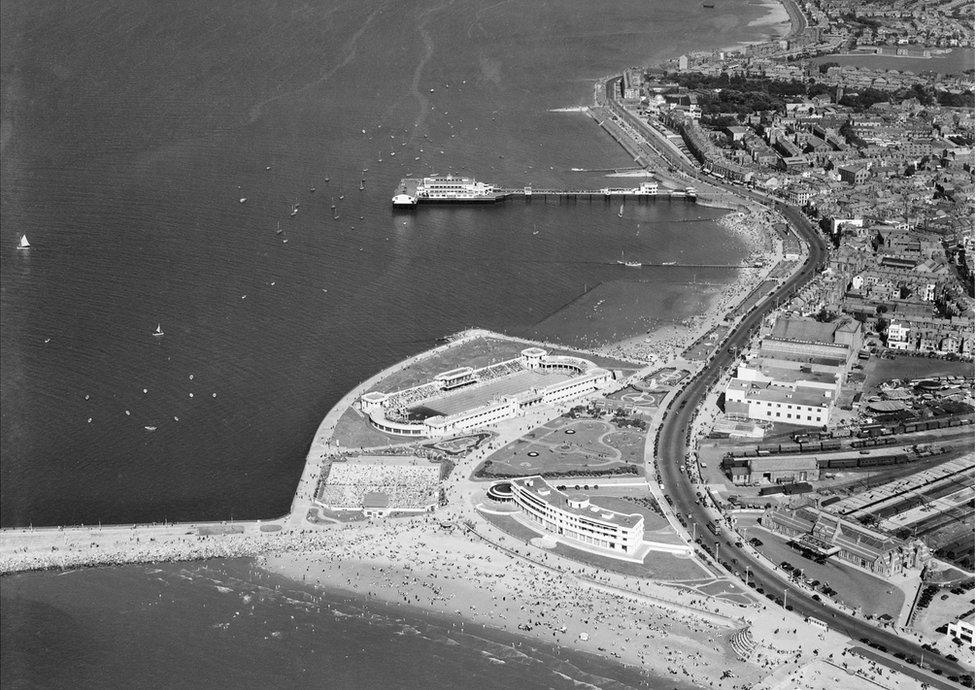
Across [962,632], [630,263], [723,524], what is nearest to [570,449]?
[723,524]

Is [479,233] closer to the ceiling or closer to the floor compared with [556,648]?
closer to the ceiling

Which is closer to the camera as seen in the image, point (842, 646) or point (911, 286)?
point (842, 646)

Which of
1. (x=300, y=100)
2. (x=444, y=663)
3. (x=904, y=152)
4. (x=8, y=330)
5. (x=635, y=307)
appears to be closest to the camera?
(x=444, y=663)

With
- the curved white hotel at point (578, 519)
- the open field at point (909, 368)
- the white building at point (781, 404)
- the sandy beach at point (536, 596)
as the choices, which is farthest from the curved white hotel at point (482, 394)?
the open field at point (909, 368)

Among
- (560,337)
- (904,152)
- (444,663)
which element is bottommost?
(444,663)

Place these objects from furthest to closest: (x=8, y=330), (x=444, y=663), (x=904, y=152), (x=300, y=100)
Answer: (x=300, y=100) → (x=904, y=152) → (x=8, y=330) → (x=444, y=663)

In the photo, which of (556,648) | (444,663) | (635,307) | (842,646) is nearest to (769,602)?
(842,646)

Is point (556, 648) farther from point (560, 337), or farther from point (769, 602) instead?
point (560, 337)
